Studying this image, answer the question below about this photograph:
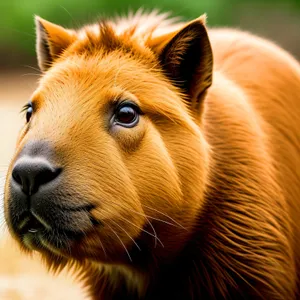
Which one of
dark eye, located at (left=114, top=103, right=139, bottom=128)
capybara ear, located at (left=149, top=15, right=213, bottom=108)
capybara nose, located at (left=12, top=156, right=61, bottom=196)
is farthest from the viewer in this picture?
capybara ear, located at (left=149, top=15, right=213, bottom=108)

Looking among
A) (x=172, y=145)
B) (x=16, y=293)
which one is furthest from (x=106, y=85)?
(x=16, y=293)

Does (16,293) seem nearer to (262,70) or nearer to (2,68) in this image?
(262,70)

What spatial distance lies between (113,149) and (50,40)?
1.07 meters

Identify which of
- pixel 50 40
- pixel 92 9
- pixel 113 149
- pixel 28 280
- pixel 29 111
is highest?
pixel 50 40

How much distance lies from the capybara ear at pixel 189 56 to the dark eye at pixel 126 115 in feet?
1.35

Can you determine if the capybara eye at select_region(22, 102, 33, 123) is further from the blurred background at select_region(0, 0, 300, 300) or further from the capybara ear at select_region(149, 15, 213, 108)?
the blurred background at select_region(0, 0, 300, 300)

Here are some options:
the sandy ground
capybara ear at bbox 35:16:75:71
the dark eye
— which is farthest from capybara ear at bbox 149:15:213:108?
the sandy ground

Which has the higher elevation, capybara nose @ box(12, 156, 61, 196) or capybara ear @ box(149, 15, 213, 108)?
capybara ear @ box(149, 15, 213, 108)

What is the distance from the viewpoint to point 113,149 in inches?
184

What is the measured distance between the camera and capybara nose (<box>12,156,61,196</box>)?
441 cm

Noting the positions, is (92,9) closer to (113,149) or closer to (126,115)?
(126,115)

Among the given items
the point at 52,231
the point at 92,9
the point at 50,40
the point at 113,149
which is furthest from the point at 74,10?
the point at 52,231

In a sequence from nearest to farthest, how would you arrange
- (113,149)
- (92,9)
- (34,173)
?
1. (34,173)
2. (113,149)
3. (92,9)

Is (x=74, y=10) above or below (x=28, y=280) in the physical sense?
above
